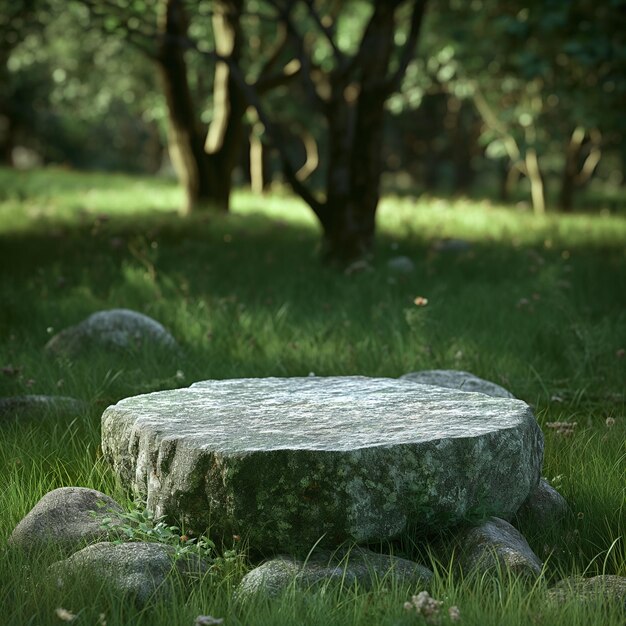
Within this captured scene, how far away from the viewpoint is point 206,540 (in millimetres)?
3533

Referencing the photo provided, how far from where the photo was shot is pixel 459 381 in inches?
209

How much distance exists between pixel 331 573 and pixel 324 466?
0.36m

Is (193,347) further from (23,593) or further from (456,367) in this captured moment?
(23,593)

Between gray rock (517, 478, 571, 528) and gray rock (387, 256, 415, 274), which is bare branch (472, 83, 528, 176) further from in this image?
gray rock (517, 478, 571, 528)

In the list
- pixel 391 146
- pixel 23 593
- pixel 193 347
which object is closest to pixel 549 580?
pixel 23 593

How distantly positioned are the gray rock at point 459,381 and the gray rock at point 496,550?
1469 mm

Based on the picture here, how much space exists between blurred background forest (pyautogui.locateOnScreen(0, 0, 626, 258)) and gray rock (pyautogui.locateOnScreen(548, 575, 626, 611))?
6883 mm

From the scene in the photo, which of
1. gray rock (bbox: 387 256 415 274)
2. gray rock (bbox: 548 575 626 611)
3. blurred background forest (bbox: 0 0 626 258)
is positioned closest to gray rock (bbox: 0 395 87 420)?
gray rock (bbox: 548 575 626 611)

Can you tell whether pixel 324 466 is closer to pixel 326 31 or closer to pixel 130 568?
pixel 130 568

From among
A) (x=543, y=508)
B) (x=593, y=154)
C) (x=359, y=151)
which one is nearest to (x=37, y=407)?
(x=543, y=508)

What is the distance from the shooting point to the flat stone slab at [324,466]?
348cm

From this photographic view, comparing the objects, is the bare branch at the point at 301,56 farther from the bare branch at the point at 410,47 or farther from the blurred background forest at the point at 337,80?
the bare branch at the point at 410,47

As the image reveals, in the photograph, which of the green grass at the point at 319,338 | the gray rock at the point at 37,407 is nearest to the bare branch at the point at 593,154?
the green grass at the point at 319,338

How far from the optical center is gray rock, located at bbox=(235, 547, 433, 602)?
129 inches
